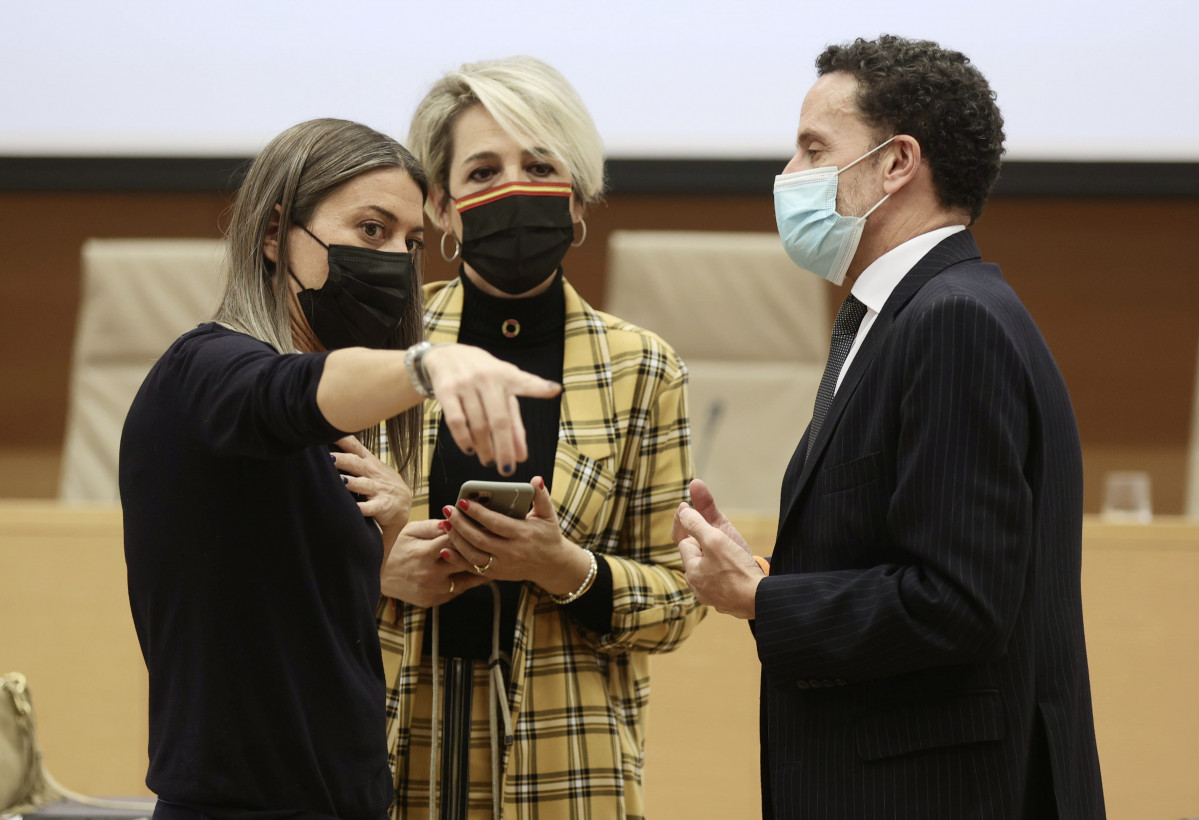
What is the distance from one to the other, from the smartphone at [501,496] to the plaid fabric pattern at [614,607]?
156 mm

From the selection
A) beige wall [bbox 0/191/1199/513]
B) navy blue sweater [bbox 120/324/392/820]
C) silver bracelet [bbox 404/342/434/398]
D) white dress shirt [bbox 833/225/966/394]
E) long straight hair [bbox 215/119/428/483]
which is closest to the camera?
silver bracelet [bbox 404/342/434/398]

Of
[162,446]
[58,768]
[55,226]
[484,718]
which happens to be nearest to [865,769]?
[484,718]

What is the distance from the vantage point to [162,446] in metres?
1.03

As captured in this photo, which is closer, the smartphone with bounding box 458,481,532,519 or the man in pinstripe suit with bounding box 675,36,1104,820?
the man in pinstripe suit with bounding box 675,36,1104,820

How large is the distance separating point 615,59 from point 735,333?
83 centimetres

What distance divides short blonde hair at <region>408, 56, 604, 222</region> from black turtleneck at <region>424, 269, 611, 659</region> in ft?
0.57

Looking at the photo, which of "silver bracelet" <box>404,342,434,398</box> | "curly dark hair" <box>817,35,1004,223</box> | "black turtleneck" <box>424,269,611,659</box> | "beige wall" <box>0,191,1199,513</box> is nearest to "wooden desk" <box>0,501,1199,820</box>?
"black turtleneck" <box>424,269,611,659</box>

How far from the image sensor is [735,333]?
3.13 metres

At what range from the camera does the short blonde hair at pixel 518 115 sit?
5.59ft

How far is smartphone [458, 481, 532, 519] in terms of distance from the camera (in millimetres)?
1401

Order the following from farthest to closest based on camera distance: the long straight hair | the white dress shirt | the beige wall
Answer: the beige wall < the white dress shirt < the long straight hair

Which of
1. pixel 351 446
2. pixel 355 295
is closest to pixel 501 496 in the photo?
pixel 351 446

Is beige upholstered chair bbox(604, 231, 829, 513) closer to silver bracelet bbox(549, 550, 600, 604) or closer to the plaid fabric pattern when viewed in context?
the plaid fabric pattern

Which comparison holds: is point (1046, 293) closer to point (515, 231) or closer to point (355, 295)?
point (515, 231)
